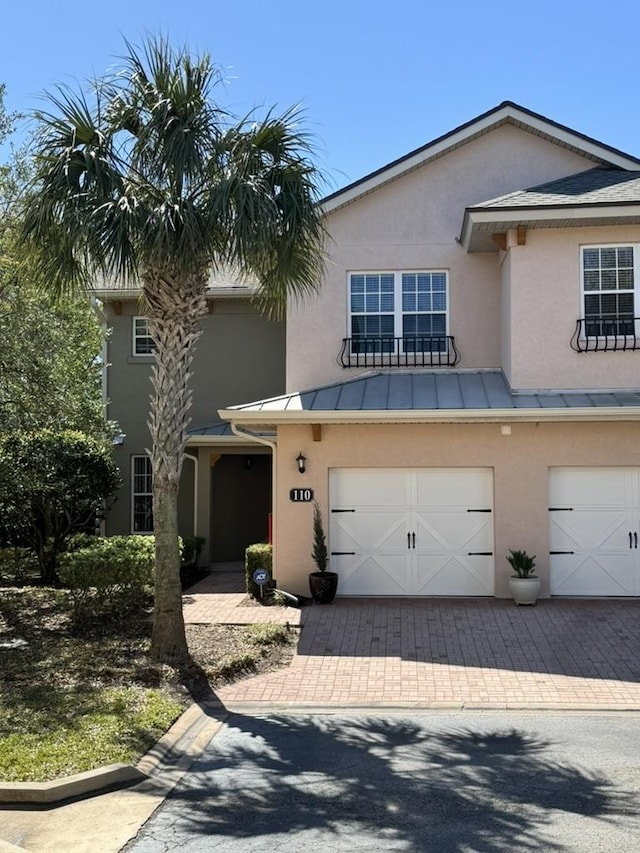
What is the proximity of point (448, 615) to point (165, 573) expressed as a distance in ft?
15.4

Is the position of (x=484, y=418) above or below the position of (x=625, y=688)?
above

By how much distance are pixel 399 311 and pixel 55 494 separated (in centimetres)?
753

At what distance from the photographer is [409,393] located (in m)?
13.6

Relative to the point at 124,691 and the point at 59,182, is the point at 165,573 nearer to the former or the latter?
the point at 124,691

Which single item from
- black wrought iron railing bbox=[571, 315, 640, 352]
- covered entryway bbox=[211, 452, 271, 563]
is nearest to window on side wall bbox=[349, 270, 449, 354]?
black wrought iron railing bbox=[571, 315, 640, 352]

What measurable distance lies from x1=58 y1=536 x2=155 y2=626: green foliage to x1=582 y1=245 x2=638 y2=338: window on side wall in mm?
8201

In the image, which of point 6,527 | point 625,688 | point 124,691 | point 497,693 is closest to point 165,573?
point 124,691

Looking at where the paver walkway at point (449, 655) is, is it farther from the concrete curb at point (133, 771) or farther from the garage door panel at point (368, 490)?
the garage door panel at point (368, 490)

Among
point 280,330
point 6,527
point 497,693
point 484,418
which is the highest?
point 280,330

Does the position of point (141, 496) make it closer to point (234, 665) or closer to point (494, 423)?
point (494, 423)

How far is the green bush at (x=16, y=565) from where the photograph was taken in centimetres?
1539

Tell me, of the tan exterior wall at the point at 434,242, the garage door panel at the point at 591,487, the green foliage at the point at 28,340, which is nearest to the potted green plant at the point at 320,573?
the tan exterior wall at the point at 434,242

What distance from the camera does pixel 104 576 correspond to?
11.6 metres

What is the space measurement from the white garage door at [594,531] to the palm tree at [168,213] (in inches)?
250
